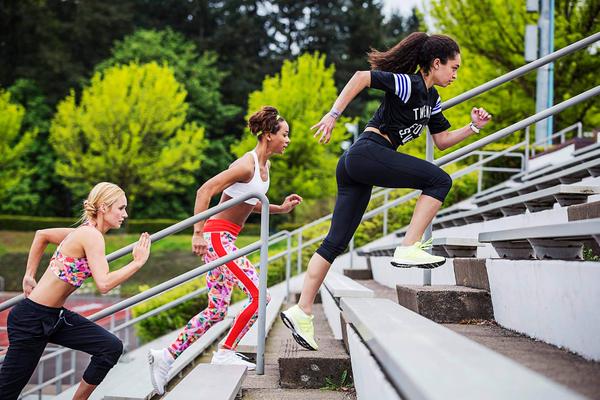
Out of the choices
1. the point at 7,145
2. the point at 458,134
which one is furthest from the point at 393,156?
the point at 7,145

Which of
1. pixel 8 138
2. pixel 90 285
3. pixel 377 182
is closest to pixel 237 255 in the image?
pixel 377 182

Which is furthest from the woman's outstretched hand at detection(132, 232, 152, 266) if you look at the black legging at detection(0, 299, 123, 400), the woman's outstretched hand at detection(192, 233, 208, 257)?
the woman's outstretched hand at detection(192, 233, 208, 257)

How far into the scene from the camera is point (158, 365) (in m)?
3.68

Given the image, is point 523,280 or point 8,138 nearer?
point 523,280

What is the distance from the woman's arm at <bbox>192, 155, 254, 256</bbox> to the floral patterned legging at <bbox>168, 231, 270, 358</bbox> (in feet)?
0.29

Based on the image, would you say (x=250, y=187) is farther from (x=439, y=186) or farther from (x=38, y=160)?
(x=38, y=160)

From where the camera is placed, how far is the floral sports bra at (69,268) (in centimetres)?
312

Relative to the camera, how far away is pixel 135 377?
464 cm

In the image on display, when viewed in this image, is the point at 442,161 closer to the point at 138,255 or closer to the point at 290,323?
the point at 290,323

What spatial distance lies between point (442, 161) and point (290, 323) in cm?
125

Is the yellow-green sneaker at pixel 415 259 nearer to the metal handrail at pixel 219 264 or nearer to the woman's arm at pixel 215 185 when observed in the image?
the metal handrail at pixel 219 264

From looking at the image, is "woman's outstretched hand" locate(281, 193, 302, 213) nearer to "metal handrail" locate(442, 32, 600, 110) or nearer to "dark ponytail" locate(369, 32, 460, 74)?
"metal handrail" locate(442, 32, 600, 110)

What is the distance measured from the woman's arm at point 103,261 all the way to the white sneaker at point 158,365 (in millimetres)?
748

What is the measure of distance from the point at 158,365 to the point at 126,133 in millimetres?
25848
